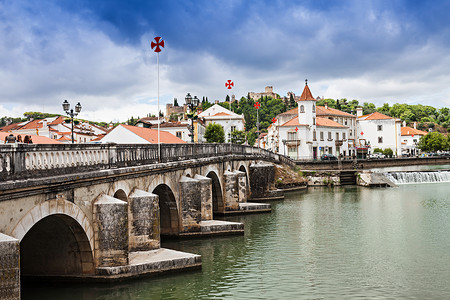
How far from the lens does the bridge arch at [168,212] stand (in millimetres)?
23984

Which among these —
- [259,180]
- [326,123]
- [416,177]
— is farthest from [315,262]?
[326,123]

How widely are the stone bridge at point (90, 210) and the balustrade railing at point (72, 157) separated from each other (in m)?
0.03

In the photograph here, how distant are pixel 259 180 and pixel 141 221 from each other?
26.2 meters

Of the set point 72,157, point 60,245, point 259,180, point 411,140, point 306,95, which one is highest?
point 306,95

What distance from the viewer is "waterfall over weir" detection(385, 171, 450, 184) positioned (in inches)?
2423

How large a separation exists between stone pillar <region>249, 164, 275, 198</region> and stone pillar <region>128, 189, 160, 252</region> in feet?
83.7

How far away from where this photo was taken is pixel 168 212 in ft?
81.4

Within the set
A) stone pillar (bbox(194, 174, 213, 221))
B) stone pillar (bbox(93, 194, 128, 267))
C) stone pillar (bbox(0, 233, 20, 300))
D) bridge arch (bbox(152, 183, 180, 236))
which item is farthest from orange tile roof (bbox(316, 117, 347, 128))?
stone pillar (bbox(0, 233, 20, 300))

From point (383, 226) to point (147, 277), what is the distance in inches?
696

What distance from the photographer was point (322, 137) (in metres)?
88.2

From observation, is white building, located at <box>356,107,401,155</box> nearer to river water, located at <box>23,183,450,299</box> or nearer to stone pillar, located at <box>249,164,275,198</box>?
stone pillar, located at <box>249,164,275,198</box>

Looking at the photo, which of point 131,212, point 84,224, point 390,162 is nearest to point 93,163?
point 84,224

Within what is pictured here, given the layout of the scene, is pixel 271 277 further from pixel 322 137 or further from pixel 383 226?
pixel 322 137

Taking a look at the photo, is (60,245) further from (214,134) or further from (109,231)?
(214,134)
